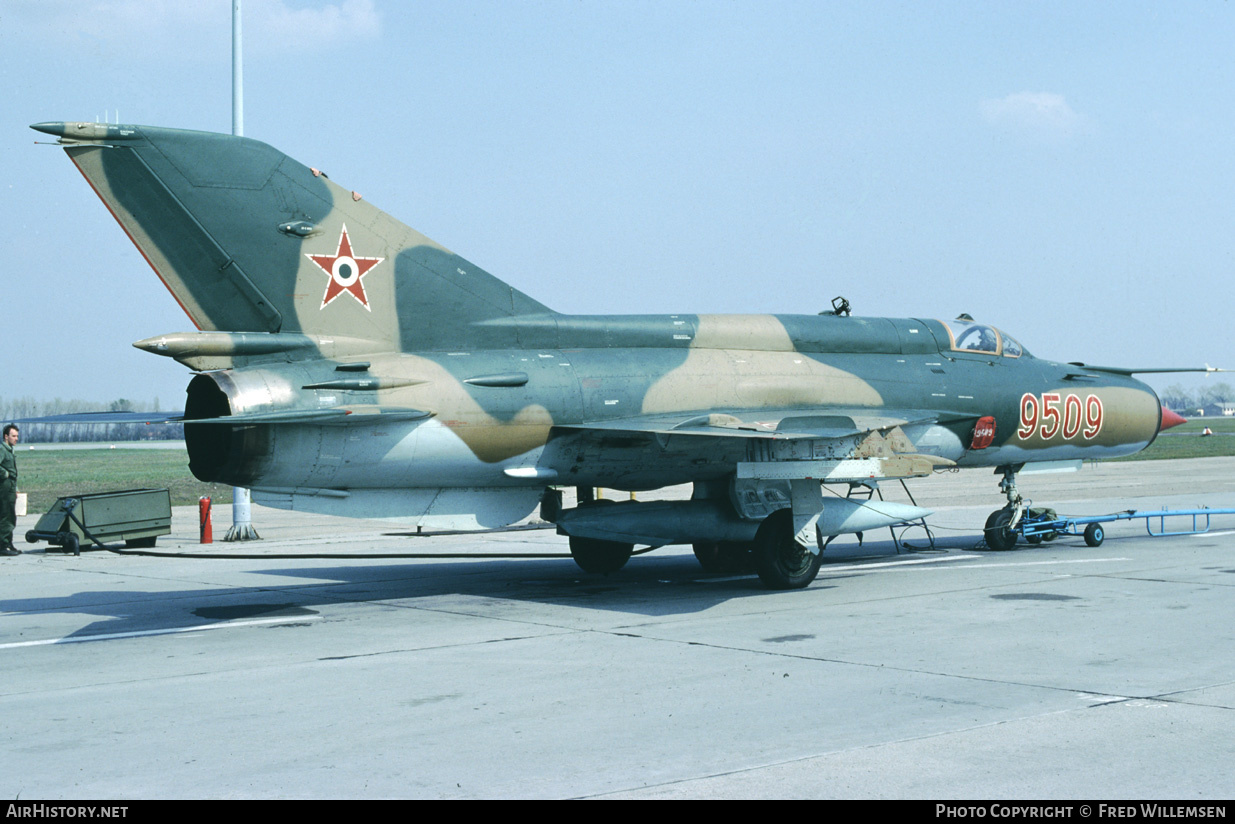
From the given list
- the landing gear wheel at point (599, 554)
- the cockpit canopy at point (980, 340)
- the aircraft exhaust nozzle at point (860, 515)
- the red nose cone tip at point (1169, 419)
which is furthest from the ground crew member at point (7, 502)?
the red nose cone tip at point (1169, 419)

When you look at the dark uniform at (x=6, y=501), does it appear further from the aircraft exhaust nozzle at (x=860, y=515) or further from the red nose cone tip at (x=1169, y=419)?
the red nose cone tip at (x=1169, y=419)

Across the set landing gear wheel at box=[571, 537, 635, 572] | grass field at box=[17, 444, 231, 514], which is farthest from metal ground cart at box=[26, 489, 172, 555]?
grass field at box=[17, 444, 231, 514]

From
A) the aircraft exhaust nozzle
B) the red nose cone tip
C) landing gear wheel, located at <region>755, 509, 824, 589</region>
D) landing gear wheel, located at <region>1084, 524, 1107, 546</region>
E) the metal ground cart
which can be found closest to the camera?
landing gear wheel, located at <region>755, 509, 824, 589</region>

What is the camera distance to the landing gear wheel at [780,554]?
41.2 ft

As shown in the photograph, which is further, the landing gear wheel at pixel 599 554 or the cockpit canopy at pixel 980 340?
the cockpit canopy at pixel 980 340

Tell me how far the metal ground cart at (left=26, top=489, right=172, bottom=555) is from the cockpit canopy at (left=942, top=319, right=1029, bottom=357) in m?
12.7

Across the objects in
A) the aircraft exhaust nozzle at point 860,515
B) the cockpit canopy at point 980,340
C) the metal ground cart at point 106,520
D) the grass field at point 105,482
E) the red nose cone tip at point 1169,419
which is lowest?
the grass field at point 105,482

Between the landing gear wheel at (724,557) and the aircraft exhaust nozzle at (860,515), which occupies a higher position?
the aircraft exhaust nozzle at (860,515)

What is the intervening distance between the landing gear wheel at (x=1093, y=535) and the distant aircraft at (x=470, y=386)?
9.94 ft

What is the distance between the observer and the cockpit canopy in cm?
1556

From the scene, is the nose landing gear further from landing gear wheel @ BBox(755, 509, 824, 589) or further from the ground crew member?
the ground crew member
